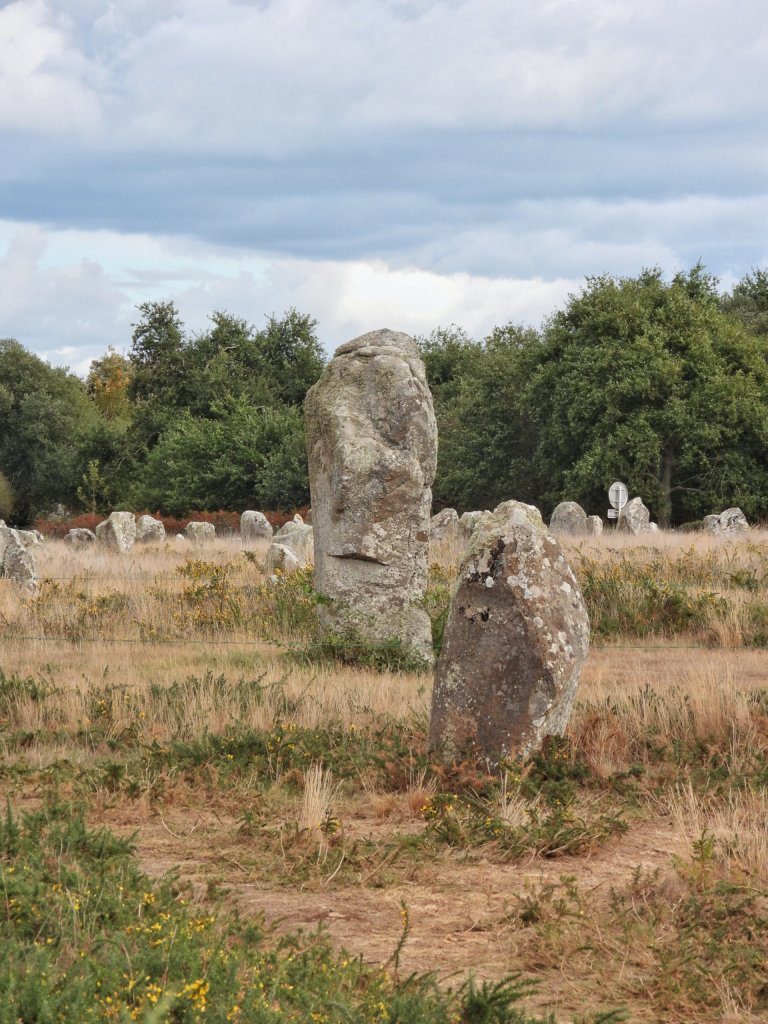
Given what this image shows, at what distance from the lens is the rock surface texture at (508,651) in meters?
7.11

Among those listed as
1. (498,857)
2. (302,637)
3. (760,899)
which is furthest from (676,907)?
(302,637)

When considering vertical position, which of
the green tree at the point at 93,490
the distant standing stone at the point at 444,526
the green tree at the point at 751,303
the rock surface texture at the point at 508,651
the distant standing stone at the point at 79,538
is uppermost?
the green tree at the point at 751,303

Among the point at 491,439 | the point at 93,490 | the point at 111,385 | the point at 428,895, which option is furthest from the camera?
the point at 111,385

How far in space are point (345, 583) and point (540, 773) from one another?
5.00m

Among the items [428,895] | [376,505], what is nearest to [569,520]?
[376,505]

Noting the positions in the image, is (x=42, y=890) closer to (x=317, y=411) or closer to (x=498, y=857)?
(x=498, y=857)

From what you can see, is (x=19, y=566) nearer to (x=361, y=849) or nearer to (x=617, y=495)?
(x=361, y=849)

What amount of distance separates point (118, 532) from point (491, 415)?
17.7 meters

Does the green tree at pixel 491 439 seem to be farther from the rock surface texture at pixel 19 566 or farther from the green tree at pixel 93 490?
the rock surface texture at pixel 19 566

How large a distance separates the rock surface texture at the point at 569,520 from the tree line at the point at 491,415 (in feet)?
14.0

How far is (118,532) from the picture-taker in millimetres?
29344

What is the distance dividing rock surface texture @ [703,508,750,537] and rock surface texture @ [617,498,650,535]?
1.64 meters

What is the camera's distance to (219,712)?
28.5 feet

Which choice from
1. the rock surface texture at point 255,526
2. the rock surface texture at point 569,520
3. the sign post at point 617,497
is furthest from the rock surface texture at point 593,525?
the rock surface texture at point 255,526
